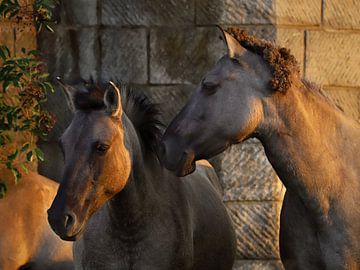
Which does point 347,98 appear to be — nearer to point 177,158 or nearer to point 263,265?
point 263,265

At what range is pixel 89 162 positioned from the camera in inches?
218

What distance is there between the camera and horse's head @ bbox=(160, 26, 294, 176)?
17.8 feet

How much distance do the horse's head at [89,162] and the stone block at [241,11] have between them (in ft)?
8.10

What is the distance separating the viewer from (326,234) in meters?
5.49

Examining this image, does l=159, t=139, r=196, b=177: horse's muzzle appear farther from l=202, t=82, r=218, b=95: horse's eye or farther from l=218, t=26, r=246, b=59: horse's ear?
l=218, t=26, r=246, b=59: horse's ear

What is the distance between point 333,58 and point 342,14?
333 mm

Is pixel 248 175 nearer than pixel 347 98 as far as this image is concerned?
Yes

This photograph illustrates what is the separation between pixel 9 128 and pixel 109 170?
1963 millimetres

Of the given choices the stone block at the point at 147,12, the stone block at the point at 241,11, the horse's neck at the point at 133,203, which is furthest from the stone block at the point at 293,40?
the horse's neck at the point at 133,203

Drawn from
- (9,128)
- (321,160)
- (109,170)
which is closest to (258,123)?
(321,160)

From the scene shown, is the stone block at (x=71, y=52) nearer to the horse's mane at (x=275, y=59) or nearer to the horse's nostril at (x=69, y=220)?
the horse's mane at (x=275, y=59)

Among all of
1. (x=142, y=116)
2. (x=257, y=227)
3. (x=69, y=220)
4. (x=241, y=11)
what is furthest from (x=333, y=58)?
(x=69, y=220)

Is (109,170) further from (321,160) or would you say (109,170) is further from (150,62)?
(150,62)

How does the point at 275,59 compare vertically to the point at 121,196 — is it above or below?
above
